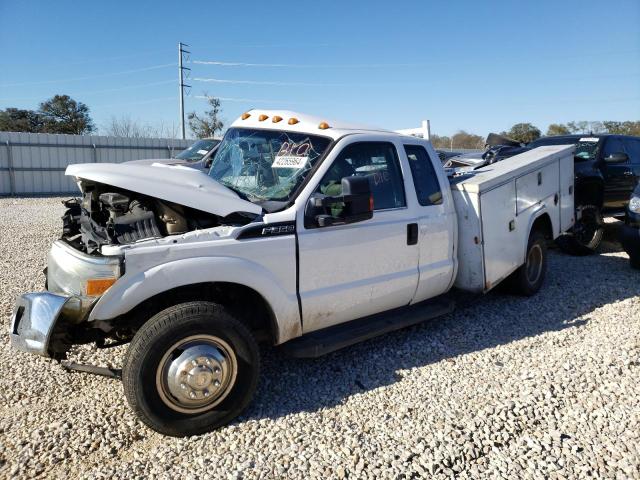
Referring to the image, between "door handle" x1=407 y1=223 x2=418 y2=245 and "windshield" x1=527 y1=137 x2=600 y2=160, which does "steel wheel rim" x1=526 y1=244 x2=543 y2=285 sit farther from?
"windshield" x1=527 y1=137 x2=600 y2=160

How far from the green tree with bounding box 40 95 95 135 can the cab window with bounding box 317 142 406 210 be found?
41.8m

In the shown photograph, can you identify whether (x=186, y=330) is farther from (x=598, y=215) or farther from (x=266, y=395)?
(x=598, y=215)

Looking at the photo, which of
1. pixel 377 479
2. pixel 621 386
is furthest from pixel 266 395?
pixel 621 386

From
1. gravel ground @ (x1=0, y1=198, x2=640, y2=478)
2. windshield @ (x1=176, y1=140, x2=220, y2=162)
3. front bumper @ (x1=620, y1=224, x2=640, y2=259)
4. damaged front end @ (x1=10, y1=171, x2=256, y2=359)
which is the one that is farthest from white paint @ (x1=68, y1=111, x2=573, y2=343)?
windshield @ (x1=176, y1=140, x2=220, y2=162)

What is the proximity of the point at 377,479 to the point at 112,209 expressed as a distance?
8.06ft

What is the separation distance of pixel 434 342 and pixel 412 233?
3.72ft

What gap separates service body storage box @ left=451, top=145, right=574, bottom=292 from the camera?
471cm

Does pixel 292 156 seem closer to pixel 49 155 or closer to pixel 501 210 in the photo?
pixel 501 210

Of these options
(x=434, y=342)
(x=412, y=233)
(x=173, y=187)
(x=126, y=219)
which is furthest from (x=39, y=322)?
(x=434, y=342)

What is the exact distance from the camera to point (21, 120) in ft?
132

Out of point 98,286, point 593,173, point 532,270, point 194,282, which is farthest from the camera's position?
point 593,173

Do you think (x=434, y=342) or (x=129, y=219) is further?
(x=434, y=342)

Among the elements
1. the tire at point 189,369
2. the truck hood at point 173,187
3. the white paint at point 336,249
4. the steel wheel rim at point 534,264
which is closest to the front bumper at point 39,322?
the white paint at point 336,249

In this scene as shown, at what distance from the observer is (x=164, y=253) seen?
119 inches
